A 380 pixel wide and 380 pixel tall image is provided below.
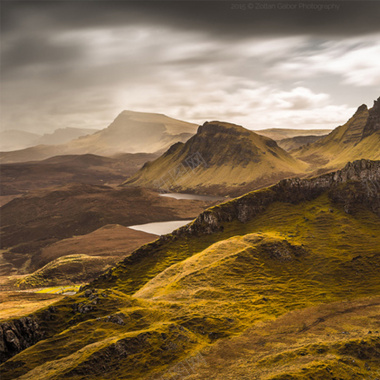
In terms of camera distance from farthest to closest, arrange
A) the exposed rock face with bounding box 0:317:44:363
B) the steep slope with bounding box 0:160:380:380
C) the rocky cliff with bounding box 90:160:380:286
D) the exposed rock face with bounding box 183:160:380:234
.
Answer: the exposed rock face with bounding box 183:160:380:234, the rocky cliff with bounding box 90:160:380:286, the exposed rock face with bounding box 0:317:44:363, the steep slope with bounding box 0:160:380:380

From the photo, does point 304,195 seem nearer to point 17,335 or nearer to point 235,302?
point 235,302

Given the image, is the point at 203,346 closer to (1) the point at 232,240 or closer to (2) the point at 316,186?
(1) the point at 232,240

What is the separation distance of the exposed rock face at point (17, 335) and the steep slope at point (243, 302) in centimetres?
26

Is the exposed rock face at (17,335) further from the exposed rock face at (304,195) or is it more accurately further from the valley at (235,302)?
the exposed rock face at (304,195)

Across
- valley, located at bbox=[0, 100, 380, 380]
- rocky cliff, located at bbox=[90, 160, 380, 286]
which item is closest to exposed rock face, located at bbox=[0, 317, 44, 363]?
valley, located at bbox=[0, 100, 380, 380]

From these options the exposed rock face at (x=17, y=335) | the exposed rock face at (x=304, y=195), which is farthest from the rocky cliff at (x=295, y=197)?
the exposed rock face at (x=17, y=335)

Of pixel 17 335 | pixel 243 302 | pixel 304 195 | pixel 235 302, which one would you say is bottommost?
pixel 243 302

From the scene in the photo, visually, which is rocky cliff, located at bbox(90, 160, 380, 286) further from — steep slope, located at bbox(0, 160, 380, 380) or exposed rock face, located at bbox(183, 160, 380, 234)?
steep slope, located at bbox(0, 160, 380, 380)

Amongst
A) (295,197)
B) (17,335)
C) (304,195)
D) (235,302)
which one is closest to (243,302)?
(235,302)

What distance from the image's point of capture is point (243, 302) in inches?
4437

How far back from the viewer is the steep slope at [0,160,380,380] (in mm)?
76562

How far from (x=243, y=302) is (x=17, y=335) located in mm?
63304

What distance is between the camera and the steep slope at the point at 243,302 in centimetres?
7656

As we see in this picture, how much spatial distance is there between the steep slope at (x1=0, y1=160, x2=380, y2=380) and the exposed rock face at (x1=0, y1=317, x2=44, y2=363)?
0.84 ft
